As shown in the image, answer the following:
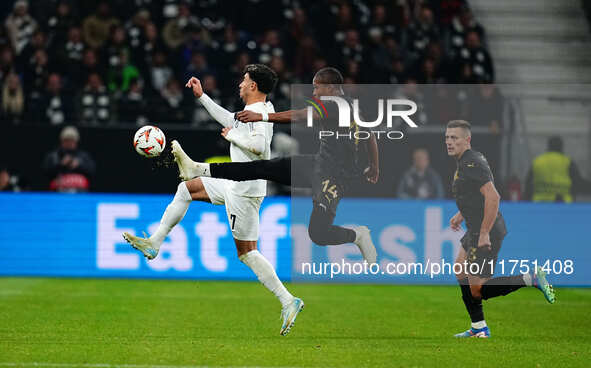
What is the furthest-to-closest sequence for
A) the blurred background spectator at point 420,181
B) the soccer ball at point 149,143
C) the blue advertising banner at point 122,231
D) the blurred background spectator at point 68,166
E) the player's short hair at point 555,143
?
the blurred background spectator at point 68,166 → the blue advertising banner at point 122,231 → the player's short hair at point 555,143 → the blurred background spectator at point 420,181 → the soccer ball at point 149,143

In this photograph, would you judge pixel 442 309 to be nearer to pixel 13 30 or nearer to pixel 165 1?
pixel 165 1

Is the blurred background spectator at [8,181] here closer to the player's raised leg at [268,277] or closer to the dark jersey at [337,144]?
the player's raised leg at [268,277]

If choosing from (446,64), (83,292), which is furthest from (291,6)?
(83,292)

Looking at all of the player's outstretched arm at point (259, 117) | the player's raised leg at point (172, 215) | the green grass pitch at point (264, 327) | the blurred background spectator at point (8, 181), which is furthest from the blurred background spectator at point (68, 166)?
the player's outstretched arm at point (259, 117)

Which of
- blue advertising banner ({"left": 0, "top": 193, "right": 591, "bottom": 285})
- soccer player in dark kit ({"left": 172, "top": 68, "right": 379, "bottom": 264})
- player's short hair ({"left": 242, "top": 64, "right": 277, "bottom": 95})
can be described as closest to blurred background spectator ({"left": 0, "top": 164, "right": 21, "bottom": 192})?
blue advertising banner ({"left": 0, "top": 193, "right": 591, "bottom": 285})

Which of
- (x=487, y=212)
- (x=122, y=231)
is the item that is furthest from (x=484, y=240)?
(x=122, y=231)

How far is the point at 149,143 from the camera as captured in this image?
947cm

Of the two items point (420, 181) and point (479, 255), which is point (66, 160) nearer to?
point (420, 181)

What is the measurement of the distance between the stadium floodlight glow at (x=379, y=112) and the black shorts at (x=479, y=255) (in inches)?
51.2

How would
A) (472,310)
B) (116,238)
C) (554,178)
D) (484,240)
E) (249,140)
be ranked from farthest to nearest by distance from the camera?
(116,238) < (554,178) < (472,310) < (484,240) < (249,140)

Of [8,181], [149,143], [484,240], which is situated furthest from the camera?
[8,181]

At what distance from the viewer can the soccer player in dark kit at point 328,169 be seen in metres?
9.57

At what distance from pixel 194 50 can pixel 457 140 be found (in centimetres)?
893

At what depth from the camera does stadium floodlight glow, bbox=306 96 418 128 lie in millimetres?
9984
